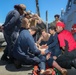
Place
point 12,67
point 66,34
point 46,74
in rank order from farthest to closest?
point 12,67, point 66,34, point 46,74

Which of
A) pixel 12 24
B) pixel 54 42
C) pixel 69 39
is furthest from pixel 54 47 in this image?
pixel 12 24

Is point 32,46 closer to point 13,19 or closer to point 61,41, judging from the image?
point 61,41

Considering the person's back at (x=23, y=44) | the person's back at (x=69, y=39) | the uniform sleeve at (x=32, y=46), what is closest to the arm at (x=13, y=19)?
the person's back at (x=23, y=44)

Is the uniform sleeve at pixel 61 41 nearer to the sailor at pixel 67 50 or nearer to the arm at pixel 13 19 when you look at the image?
the sailor at pixel 67 50

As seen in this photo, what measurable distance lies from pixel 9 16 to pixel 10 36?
21.3 inches

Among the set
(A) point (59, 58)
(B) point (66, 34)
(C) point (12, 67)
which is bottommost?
(C) point (12, 67)

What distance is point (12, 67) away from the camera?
7.02m

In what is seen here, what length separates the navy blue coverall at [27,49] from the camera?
5.91 meters

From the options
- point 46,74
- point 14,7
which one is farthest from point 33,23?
point 46,74

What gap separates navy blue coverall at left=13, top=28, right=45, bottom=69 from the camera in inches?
233

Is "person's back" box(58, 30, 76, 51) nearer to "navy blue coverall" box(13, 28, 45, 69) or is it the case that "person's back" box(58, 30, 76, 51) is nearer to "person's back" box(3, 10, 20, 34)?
"navy blue coverall" box(13, 28, 45, 69)

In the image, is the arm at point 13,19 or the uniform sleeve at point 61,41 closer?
the uniform sleeve at point 61,41

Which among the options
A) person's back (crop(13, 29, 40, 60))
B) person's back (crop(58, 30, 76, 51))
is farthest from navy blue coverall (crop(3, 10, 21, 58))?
person's back (crop(58, 30, 76, 51))

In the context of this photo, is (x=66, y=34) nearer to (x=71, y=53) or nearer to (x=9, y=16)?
(x=71, y=53)
